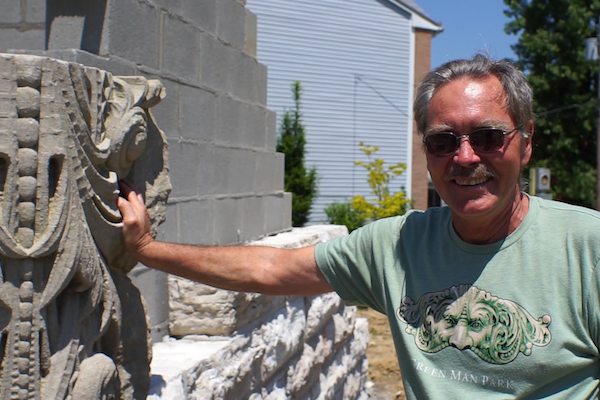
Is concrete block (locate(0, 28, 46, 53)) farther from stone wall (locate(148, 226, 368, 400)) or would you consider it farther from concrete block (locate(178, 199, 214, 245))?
stone wall (locate(148, 226, 368, 400))

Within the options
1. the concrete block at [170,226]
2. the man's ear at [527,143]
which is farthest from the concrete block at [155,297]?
the man's ear at [527,143]

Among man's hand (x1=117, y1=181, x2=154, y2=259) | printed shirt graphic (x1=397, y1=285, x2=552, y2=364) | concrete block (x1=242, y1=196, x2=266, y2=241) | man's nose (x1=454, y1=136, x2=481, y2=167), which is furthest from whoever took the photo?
concrete block (x1=242, y1=196, x2=266, y2=241)

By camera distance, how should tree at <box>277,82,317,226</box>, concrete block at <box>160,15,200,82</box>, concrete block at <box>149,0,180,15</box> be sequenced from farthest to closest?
1. tree at <box>277,82,317,226</box>
2. concrete block at <box>160,15,200,82</box>
3. concrete block at <box>149,0,180,15</box>

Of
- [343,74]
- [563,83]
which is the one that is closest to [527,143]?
[343,74]

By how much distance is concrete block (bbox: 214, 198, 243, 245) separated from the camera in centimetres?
396

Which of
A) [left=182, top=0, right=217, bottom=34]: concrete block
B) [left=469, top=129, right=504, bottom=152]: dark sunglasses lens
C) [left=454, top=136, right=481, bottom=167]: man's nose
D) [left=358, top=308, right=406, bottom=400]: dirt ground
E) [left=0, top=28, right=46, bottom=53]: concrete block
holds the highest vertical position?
[left=182, top=0, right=217, bottom=34]: concrete block

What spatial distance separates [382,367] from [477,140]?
5.51 m

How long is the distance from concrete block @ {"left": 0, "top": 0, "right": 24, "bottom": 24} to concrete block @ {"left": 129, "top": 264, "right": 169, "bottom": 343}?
3.83 ft

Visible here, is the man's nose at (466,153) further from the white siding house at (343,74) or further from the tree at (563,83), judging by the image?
the tree at (563,83)

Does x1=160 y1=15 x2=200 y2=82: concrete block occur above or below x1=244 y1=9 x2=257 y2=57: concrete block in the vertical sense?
below

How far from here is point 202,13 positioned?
148 inches

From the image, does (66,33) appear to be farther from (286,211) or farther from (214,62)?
(286,211)

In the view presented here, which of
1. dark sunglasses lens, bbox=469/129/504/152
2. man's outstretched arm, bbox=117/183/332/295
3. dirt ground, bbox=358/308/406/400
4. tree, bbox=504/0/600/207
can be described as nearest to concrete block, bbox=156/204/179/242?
man's outstretched arm, bbox=117/183/332/295

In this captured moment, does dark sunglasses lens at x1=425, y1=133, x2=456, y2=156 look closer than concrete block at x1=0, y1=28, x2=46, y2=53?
Yes
